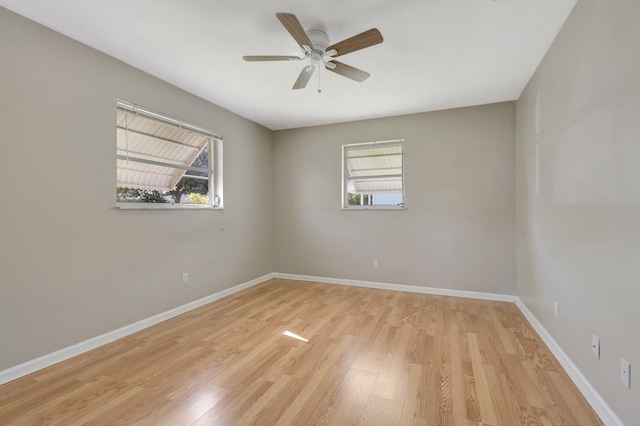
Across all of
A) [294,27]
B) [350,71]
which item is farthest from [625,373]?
[294,27]

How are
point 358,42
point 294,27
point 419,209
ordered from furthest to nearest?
point 419,209
point 358,42
point 294,27

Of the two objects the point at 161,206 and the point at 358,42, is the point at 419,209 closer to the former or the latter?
the point at 358,42

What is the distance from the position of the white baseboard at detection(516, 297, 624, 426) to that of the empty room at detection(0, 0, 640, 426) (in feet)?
0.05

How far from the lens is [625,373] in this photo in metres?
1.41

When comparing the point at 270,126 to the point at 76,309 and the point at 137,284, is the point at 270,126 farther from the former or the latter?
the point at 76,309

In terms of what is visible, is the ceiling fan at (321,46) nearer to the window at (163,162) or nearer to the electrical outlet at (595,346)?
the window at (163,162)

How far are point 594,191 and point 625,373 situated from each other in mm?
960

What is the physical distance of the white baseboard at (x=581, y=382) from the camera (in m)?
1.54

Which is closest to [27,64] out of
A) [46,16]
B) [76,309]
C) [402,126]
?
[46,16]

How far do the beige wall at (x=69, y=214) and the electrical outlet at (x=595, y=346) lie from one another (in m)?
3.55

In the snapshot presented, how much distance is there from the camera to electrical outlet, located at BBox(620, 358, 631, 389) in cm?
138

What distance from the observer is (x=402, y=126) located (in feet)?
13.8

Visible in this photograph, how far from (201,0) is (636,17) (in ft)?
7.71

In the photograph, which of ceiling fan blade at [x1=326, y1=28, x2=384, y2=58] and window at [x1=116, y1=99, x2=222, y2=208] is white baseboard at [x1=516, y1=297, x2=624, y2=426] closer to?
ceiling fan blade at [x1=326, y1=28, x2=384, y2=58]
